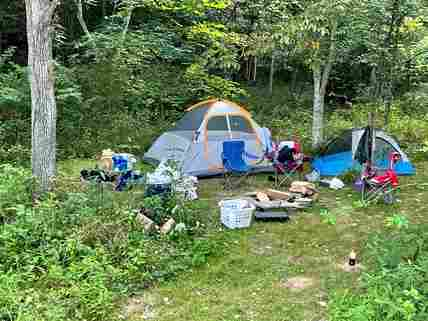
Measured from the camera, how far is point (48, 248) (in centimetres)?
362

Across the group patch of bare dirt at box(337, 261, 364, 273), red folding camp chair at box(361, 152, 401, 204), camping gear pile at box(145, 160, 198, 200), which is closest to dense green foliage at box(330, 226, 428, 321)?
patch of bare dirt at box(337, 261, 364, 273)

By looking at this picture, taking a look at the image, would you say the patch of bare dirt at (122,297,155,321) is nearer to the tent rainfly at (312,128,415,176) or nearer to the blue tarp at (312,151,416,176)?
the tent rainfly at (312,128,415,176)

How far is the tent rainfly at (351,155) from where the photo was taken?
6555 mm

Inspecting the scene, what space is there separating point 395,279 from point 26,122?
20.4ft

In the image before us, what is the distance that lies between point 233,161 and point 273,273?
2.74 metres

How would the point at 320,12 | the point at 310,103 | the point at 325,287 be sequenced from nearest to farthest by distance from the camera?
the point at 325,287, the point at 320,12, the point at 310,103

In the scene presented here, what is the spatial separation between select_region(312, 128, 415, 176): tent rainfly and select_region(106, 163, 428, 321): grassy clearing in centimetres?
125

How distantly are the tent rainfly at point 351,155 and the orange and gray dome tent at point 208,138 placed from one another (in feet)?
3.03

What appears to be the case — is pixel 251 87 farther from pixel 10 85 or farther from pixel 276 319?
pixel 276 319

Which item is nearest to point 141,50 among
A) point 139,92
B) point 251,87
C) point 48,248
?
point 139,92

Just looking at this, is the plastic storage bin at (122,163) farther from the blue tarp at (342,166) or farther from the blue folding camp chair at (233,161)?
the blue tarp at (342,166)

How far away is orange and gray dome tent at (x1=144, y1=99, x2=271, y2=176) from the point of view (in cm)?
670

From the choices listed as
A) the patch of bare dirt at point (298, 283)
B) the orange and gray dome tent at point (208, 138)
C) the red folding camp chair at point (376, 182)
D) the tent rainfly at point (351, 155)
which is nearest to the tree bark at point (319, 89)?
the tent rainfly at point (351, 155)

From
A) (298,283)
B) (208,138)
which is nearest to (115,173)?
(208,138)
